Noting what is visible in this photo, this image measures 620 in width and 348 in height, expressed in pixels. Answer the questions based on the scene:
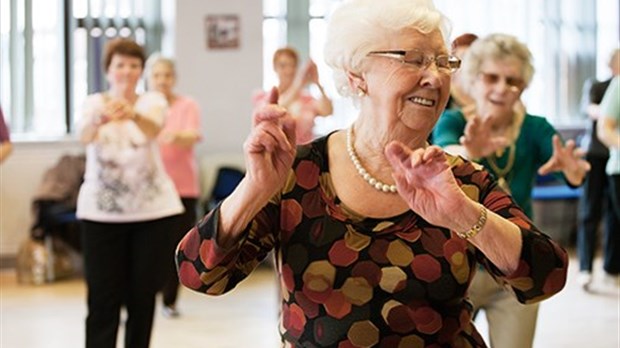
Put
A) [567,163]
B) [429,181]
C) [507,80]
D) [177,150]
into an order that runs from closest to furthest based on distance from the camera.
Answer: [429,181], [567,163], [507,80], [177,150]

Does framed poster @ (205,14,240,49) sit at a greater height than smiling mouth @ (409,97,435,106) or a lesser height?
greater

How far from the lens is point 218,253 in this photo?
193cm

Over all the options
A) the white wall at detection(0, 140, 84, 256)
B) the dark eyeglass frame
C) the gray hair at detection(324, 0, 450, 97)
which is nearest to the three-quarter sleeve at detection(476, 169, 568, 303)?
the gray hair at detection(324, 0, 450, 97)

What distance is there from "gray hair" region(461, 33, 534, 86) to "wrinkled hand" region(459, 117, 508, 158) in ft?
1.06

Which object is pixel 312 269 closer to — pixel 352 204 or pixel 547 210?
pixel 352 204

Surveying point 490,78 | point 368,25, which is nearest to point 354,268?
point 368,25

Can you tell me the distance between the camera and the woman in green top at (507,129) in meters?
3.23

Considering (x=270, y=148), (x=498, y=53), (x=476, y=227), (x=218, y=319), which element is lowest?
(x=218, y=319)

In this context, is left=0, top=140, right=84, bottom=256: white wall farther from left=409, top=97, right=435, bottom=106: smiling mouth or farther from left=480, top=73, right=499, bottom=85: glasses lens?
left=409, top=97, right=435, bottom=106: smiling mouth

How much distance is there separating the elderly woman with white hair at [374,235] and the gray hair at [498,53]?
52.4 inches

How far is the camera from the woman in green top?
3232mm

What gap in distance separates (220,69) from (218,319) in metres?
2.77

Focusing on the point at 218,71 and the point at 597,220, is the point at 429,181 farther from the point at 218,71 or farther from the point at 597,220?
the point at 218,71

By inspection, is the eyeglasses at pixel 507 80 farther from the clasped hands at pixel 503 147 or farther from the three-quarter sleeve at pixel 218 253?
the three-quarter sleeve at pixel 218 253
